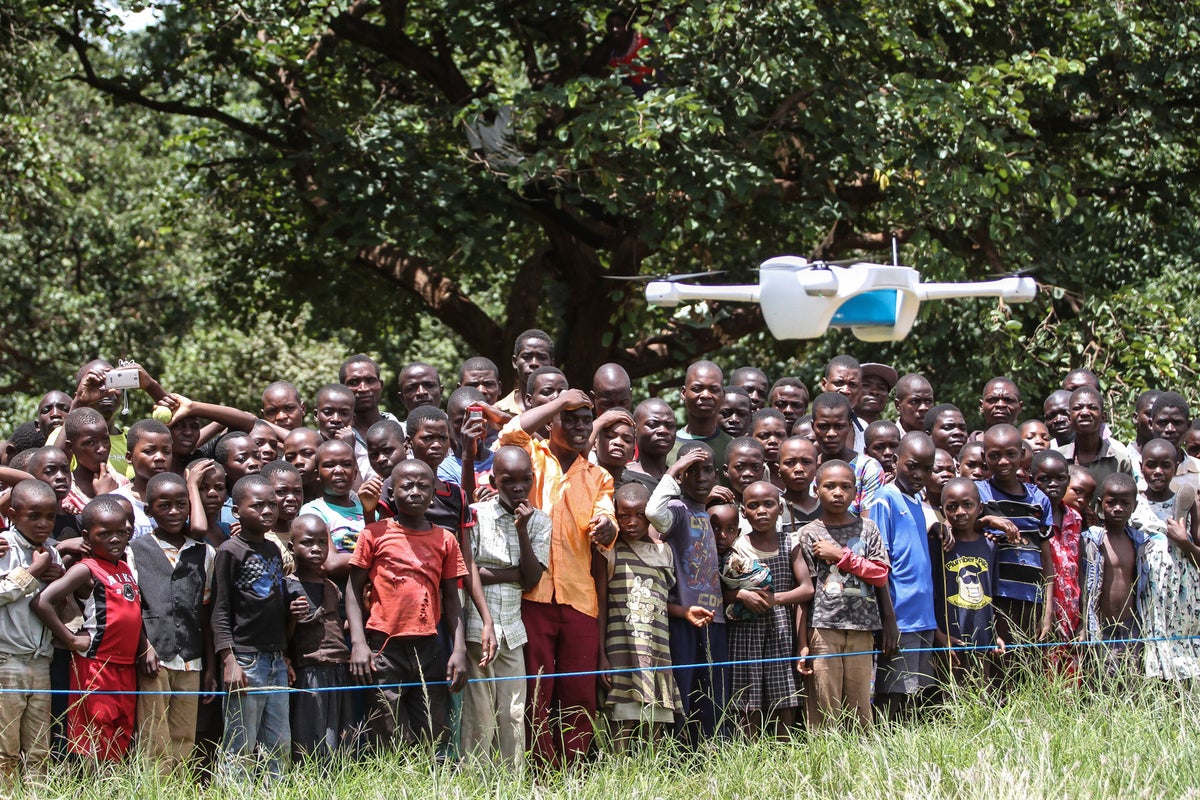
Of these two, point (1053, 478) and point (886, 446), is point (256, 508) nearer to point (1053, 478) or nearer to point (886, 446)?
point (886, 446)

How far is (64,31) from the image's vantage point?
11352mm

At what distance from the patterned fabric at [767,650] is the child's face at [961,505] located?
0.76 metres

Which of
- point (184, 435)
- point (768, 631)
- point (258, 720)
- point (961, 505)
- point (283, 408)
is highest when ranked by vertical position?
point (283, 408)

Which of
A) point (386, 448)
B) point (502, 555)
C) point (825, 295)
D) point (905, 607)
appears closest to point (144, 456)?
point (386, 448)

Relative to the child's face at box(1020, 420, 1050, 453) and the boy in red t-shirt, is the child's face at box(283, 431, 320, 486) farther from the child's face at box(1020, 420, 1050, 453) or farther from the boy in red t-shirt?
the child's face at box(1020, 420, 1050, 453)

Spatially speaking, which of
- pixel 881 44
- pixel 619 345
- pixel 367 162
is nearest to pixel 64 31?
pixel 367 162

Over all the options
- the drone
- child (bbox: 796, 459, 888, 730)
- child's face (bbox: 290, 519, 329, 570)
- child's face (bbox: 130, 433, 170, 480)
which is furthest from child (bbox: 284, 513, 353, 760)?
the drone

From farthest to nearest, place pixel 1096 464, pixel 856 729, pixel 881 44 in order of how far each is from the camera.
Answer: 1. pixel 881 44
2. pixel 1096 464
3. pixel 856 729

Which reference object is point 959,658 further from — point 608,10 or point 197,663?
point 608,10

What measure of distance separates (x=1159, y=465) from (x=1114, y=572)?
0.63 m

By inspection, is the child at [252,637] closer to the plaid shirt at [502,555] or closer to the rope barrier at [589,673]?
the rope barrier at [589,673]

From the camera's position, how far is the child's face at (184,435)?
20.2ft

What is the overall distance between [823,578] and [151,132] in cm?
1476

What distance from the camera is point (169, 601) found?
5.11 metres
